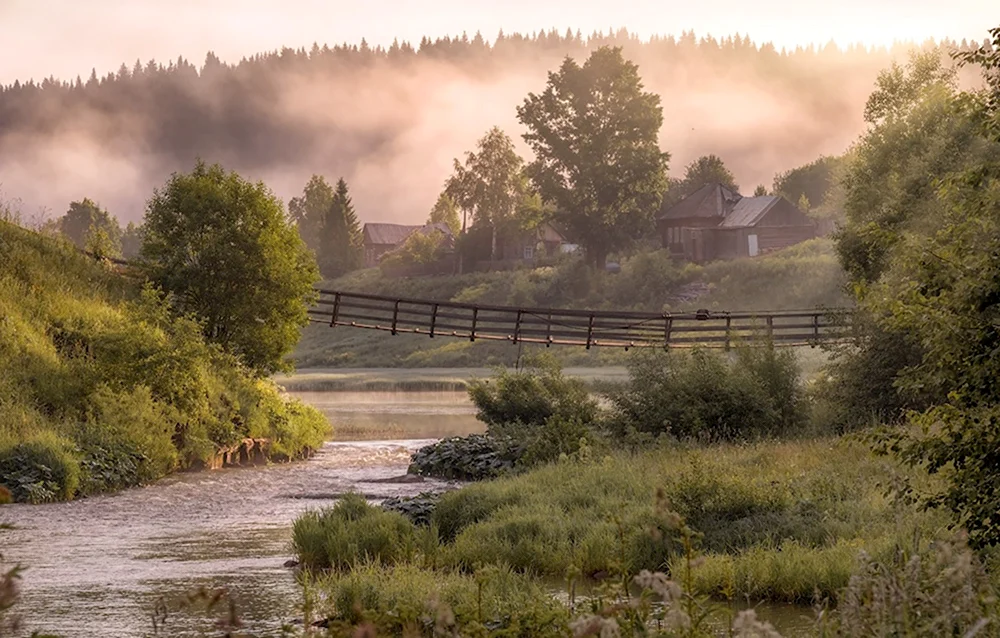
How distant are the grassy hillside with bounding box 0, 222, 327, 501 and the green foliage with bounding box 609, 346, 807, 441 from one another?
1037 centimetres

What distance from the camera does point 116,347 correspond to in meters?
31.3

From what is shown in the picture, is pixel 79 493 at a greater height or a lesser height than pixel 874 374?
lesser

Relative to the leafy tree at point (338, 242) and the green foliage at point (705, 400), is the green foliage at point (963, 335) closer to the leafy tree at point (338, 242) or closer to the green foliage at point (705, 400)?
the green foliage at point (705, 400)

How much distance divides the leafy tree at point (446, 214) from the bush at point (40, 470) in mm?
101438

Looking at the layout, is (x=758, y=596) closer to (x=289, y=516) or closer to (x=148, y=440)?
(x=289, y=516)

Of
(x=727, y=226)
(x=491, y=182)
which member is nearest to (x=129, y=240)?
(x=491, y=182)

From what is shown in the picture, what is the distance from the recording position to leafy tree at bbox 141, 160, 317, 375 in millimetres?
36938

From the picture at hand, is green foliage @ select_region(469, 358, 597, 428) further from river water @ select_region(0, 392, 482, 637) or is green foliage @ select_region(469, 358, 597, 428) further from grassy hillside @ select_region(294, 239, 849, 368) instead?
grassy hillside @ select_region(294, 239, 849, 368)

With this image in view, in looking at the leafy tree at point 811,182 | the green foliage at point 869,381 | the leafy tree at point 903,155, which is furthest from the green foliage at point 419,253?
the green foliage at point 869,381

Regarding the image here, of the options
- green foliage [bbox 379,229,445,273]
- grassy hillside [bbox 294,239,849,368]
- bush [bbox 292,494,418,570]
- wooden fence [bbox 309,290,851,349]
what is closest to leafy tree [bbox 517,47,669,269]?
grassy hillside [bbox 294,239,849,368]

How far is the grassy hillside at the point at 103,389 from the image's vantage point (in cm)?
2738

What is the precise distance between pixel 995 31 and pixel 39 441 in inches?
832

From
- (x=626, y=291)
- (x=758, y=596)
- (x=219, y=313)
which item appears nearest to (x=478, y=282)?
(x=626, y=291)

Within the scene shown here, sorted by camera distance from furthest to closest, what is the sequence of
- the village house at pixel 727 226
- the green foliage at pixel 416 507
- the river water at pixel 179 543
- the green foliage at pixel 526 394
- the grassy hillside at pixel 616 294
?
the village house at pixel 727 226 → the grassy hillside at pixel 616 294 → the green foliage at pixel 526 394 → the green foliage at pixel 416 507 → the river water at pixel 179 543
